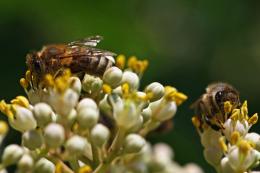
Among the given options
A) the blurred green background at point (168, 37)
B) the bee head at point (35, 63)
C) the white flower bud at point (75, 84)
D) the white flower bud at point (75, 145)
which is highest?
the bee head at point (35, 63)

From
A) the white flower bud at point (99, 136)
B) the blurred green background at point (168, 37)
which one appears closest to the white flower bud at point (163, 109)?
the white flower bud at point (99, 136)

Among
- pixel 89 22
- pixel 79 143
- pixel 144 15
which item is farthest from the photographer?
pixel 144 15

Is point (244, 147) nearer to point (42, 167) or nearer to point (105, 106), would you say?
point (105, 106)

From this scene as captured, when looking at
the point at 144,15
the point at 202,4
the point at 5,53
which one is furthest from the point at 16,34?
the point at 202,4

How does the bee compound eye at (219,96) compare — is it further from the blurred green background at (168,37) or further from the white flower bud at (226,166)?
the blurred green background at (168,37)

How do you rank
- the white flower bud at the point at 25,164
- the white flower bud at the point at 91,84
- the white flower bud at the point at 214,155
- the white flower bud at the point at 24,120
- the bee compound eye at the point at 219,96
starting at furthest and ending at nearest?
the bee compound eye at the point at 219,96
the white flower bud at the point at 214,155
the white flower bud at the point at 91,84
the white flower bud at the point at 24,120
the white flower bud at the point at 25,164

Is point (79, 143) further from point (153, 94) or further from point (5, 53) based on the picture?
point (5, 53)

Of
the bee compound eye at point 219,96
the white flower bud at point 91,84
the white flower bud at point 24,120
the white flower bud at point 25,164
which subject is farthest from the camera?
the bee compound eye at point 219,96
